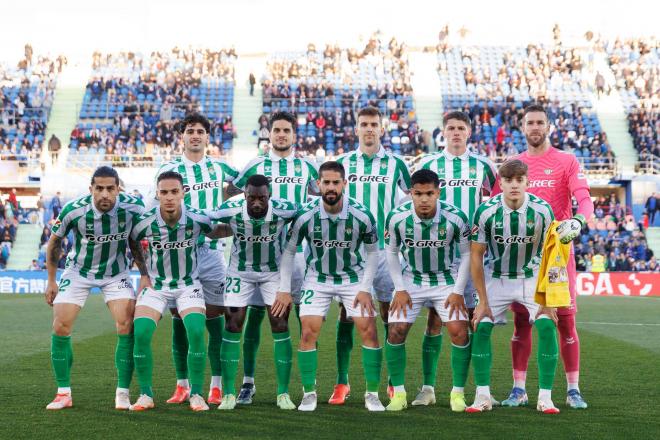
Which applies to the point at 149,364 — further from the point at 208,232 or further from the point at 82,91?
the point at 82,91

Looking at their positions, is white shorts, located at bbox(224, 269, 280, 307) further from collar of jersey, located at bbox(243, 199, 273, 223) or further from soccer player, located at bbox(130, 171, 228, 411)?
collar of jersey, located at bbox(243, 199, 273, 223)

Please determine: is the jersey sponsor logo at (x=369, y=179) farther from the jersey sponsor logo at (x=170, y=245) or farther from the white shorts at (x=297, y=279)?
the jersey sponsor logo at (x=170, y=245)

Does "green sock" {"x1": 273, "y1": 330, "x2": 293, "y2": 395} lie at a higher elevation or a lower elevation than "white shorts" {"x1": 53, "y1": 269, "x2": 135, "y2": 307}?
lower

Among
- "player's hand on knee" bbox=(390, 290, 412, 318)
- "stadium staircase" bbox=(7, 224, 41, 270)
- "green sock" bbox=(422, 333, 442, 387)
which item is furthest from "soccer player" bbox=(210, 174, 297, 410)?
"stadium staircase" bbox=(7, 224, 41, 270)

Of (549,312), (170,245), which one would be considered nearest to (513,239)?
(549,312)

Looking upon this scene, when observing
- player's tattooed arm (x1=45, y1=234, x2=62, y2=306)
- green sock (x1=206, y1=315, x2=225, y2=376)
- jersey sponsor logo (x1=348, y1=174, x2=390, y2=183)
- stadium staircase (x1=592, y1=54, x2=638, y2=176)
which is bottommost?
green sock (x1=206, y1=315, x2=225, y2=376)

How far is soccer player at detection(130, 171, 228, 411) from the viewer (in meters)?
6.99

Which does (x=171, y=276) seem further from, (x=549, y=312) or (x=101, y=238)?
(x=549, y=312)

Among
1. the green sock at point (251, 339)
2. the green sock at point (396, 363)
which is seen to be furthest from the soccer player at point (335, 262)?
the green sock at point (251, 339)

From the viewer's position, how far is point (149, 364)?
7.02 metres

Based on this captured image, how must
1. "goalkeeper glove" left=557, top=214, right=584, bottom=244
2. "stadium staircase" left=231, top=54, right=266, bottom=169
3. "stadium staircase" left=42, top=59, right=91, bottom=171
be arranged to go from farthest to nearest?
1. "stadium staircase" left=42, top=59, right=91, bottom=171
2. "stadium staircase" left=231, top=54, right=266, bottom=169
3. "goalkeeper glove" left=557, top=214, right=584, bottom=244

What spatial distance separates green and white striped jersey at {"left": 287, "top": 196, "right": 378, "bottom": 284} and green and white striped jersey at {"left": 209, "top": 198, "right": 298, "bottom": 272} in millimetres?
135

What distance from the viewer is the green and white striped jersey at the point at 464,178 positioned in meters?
7.79

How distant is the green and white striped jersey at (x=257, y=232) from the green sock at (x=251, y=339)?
0.43m
